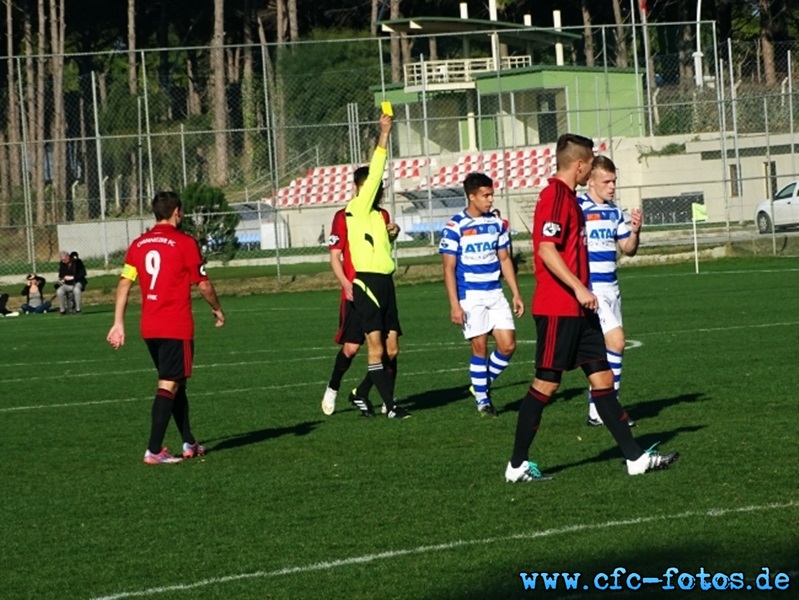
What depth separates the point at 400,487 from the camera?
9070 millimetres

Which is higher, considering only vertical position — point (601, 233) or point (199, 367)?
point (601, 233)

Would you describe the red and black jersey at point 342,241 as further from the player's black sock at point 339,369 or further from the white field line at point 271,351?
the white field line at point 271,351

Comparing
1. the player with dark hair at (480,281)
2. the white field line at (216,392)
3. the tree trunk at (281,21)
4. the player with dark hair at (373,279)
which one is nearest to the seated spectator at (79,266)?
the white field line at (216,392)

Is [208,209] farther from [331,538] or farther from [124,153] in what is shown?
[331,538]

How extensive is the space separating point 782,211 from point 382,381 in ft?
94.8

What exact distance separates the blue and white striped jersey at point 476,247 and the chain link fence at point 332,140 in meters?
21.2

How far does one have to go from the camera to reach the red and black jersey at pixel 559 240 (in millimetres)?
8656

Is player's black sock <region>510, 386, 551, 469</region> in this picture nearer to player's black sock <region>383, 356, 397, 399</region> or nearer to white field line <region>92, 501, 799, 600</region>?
white field line <region>92, 501, 799, 600</region>

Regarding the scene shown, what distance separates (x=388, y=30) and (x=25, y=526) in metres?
48.4

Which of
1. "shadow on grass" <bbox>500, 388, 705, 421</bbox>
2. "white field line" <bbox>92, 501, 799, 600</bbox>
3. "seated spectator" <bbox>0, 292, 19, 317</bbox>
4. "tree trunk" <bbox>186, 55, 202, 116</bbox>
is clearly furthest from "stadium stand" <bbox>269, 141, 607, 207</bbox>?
"white field line" <bbox>92, 501, 799, 600</bbox>

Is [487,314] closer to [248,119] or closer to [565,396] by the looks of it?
[565,396]

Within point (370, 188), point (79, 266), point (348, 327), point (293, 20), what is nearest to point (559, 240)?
point (370, 188)

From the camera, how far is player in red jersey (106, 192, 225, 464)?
10602 millimetres

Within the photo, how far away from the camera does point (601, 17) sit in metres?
66.9
